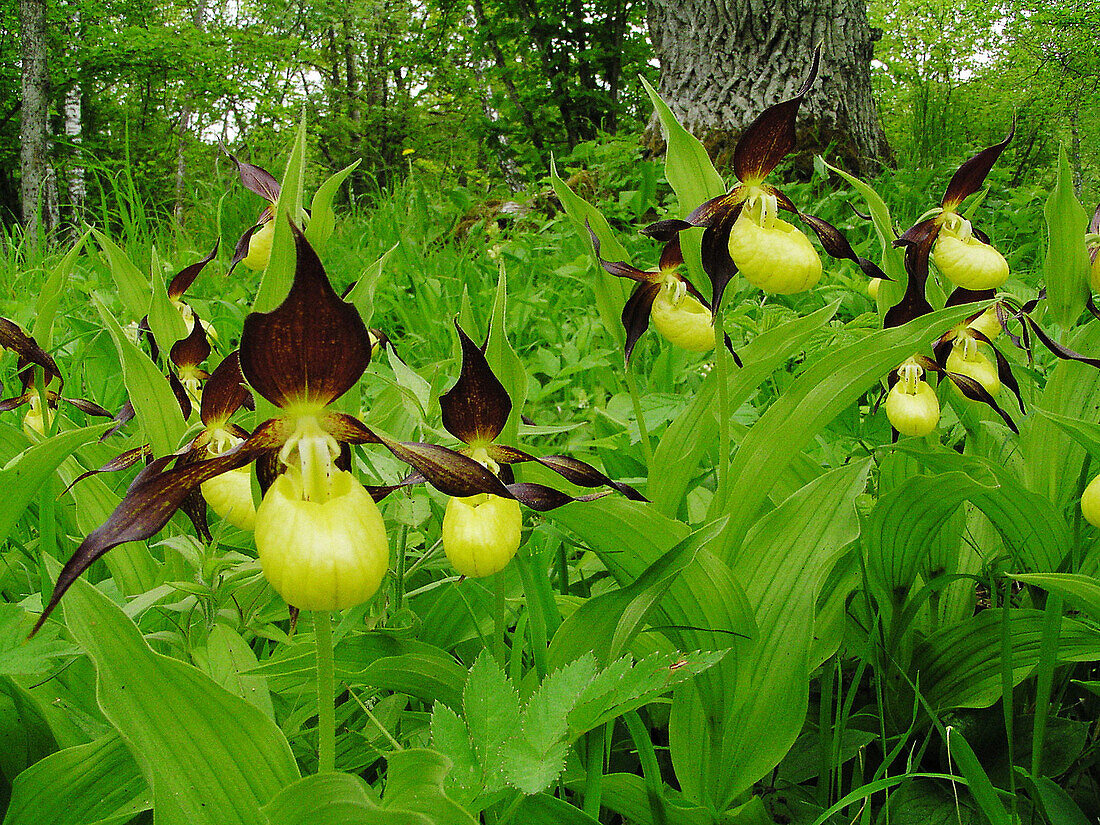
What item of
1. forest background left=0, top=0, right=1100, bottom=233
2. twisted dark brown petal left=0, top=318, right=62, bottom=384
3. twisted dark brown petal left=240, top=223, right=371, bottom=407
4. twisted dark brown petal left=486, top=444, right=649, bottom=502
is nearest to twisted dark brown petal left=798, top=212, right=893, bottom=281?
forest background left=0, top=0, right=1100, bottom=233

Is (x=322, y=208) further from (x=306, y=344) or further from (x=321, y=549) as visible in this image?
(x=321, y=549)

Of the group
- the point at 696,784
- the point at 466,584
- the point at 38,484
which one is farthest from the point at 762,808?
the point at 38,484

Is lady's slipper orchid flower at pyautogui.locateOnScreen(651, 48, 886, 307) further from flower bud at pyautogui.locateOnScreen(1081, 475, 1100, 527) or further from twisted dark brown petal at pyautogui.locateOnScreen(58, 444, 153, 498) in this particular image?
twisted dark brown petal at pyautogui.locateOnScreen(58, 444, 153, 498)

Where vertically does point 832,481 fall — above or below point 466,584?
above

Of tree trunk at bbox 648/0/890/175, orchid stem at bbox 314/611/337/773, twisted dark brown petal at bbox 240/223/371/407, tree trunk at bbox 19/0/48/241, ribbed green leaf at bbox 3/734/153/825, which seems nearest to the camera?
twisted dark brown petal at bbox 240/223/371/407

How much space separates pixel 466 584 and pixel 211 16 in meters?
23.5

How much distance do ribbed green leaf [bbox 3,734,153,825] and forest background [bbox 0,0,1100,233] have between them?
183 centimetres

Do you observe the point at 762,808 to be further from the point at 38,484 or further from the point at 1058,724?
the point at 38,484

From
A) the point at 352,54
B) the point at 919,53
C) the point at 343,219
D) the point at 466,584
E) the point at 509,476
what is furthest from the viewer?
the point at 352,54

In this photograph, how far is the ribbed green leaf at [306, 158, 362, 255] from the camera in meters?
0.96

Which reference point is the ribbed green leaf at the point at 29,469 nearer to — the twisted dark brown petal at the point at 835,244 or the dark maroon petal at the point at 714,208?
the dark maroon petal at the point at 714,208

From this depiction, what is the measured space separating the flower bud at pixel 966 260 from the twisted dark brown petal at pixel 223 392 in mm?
1238

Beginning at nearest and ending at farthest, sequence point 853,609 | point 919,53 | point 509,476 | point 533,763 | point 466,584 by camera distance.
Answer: point 533,763, point 509,476, point 466,584, point 853,609, point 919,53

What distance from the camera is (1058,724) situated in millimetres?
1104
